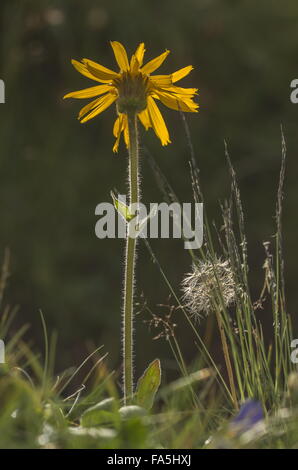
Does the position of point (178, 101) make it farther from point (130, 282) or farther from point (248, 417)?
point (248, 417)

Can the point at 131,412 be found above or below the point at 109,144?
below

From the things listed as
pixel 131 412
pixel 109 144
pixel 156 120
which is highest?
pixel 109 144

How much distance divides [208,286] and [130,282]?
111 millimetres

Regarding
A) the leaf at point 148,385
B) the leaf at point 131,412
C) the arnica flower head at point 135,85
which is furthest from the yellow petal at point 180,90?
the leaf at point 131,412

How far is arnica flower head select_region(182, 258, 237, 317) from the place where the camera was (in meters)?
1.22

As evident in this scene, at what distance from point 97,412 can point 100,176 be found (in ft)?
8.37

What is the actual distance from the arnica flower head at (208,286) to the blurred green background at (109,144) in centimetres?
198

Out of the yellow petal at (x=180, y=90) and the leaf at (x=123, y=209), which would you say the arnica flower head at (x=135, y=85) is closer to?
the yellow petal at (x=180, y=90)

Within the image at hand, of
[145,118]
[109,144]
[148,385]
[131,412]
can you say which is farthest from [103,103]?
[109,144]

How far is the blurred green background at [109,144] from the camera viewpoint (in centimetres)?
339

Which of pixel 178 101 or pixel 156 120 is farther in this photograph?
pixel 156 120

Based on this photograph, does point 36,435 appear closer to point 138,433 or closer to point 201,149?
point 138,433

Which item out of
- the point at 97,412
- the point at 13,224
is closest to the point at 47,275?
the point at 13,224

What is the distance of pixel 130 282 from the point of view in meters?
1.23
